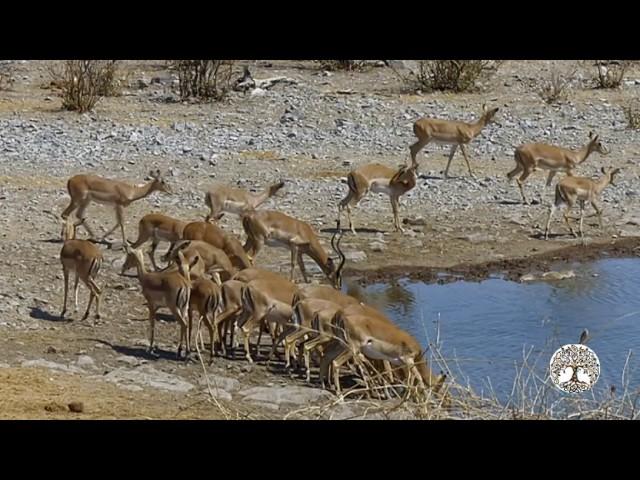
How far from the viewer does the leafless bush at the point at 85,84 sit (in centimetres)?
1822

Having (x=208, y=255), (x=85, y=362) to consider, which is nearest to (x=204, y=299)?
(x=85, y=362)

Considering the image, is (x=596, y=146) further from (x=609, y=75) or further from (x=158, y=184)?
(x=158, y=184)

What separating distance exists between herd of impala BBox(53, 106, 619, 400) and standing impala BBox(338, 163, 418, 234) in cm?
1

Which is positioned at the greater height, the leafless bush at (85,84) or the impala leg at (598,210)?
the leafless bush at (85,84)

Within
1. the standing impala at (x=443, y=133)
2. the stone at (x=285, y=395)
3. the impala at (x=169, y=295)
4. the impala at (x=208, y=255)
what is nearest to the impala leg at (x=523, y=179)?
the standing impala at (x=443, y=133)

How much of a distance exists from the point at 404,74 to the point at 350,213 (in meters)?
8.37

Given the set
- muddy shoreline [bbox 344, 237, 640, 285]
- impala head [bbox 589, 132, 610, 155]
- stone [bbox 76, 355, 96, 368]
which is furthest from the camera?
impala head [bbox 589, 132, 610, 155]

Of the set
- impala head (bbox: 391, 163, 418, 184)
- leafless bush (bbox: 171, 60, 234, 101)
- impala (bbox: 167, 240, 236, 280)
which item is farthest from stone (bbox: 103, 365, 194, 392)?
leafless bush (bbox: 171, 60, 234, 101)

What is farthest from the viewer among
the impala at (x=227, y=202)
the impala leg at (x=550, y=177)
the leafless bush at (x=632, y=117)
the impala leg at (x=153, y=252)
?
the leafless bush at (x=632, y=117)

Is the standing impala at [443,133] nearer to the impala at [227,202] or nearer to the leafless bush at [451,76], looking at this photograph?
the impala at [227,202]

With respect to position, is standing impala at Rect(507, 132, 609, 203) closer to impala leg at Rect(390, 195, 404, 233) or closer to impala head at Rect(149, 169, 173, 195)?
impala leg at Rect(390, 195, 404, 233)

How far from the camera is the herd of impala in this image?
27.5 ft

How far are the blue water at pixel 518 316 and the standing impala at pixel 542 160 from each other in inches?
88.4
